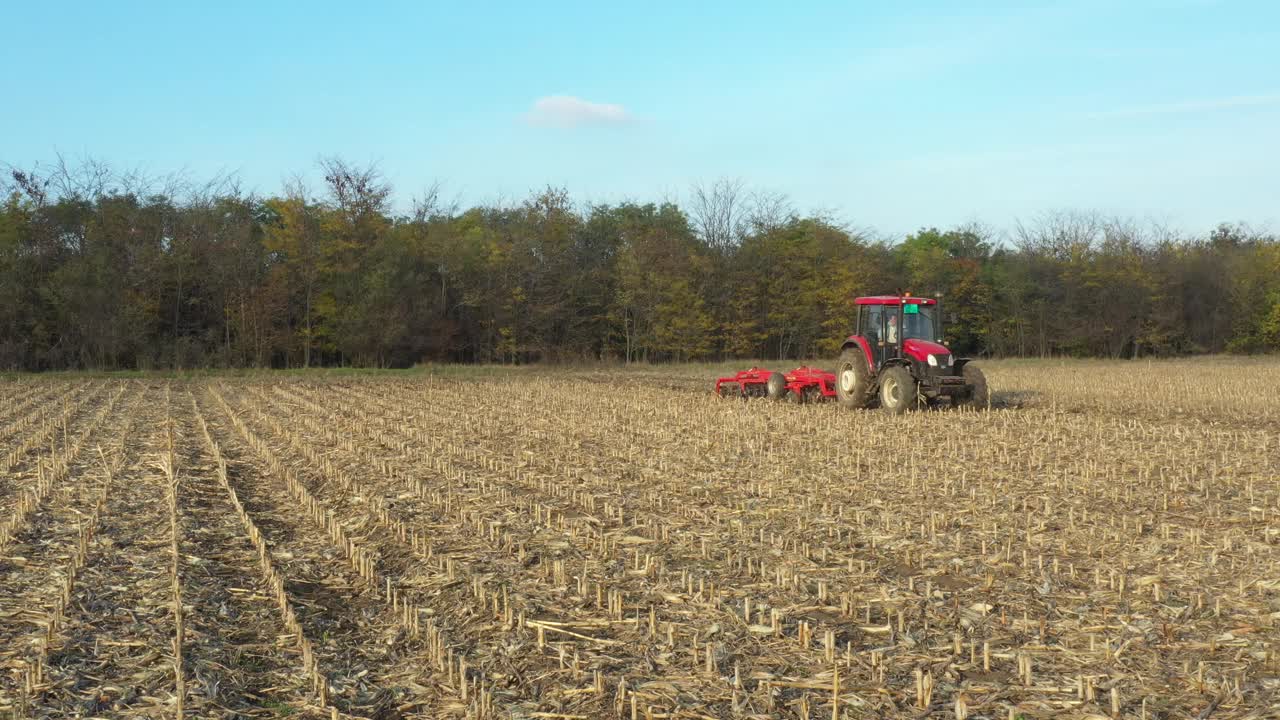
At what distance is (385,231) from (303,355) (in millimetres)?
5140

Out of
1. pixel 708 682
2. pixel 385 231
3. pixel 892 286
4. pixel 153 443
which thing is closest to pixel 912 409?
pixel 153 443

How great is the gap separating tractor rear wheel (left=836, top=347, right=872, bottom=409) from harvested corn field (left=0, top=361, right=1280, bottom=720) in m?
3.32

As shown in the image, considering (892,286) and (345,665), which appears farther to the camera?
(892,286)

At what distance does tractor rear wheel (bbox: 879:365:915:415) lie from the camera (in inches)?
597

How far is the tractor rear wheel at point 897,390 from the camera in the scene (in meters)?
15.2

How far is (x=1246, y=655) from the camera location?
476 cm

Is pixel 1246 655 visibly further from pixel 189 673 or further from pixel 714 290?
pixel 714 290

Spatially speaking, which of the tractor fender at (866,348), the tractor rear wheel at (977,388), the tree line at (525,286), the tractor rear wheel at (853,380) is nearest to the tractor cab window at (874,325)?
the tractor fender at (866,348)

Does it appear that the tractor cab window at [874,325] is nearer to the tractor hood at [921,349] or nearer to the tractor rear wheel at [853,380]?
the tractor rear wheel at [853,380]

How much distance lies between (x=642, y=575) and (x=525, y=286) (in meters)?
31.1

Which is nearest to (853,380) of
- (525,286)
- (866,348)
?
(866,348)

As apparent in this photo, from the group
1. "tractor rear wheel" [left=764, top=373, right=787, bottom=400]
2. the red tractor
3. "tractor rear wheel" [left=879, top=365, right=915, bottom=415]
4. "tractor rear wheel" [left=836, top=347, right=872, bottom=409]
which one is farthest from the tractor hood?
"tractor rear wheel" [left=764, top=373, right=787, bottom=400]

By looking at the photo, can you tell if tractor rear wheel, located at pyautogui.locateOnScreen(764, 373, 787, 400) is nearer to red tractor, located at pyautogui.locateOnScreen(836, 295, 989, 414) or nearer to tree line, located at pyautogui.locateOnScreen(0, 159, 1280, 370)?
red tractor, located at pyautogui.locateOnScreen(836, 295, 989, 414)

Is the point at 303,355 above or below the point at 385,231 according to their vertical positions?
below
